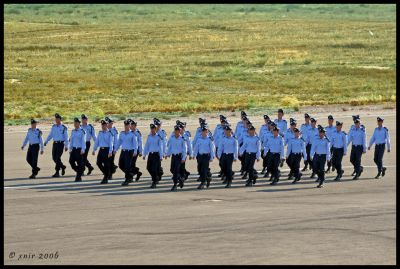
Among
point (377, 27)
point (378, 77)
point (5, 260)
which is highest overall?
point (377, 27)

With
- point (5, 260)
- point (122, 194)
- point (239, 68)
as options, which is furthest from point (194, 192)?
point (239, 68)

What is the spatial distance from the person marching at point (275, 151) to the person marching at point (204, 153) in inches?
76.8

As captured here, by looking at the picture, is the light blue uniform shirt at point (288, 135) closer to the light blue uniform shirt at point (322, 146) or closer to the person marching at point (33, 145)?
the light blue uniform shirt at point (322, 146)

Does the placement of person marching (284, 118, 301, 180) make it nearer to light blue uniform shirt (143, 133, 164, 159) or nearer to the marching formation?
the marching formation

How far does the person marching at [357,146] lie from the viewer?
3253cm

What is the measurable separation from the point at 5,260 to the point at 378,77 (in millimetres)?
62475

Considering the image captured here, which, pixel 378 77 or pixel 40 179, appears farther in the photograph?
pixel 378 77

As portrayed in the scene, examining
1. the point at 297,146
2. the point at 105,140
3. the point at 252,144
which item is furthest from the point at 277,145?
the point at 105,140

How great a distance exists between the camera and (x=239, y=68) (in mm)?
89000

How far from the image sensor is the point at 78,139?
32.3 meters

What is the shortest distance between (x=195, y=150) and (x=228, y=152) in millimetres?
897

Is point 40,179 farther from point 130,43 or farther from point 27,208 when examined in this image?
point 130,43

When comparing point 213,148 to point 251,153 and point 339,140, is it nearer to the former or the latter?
point 251,153

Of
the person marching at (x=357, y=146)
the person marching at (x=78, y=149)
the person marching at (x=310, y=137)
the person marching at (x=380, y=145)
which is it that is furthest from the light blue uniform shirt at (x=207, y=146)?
the person marching at (x=380, y=145)
